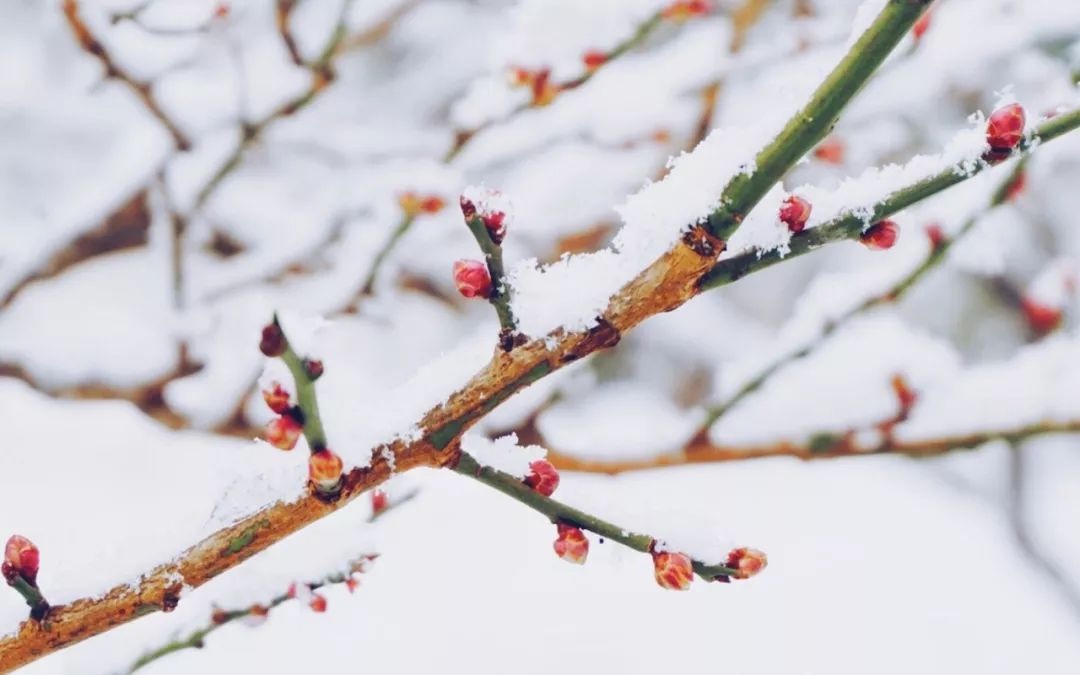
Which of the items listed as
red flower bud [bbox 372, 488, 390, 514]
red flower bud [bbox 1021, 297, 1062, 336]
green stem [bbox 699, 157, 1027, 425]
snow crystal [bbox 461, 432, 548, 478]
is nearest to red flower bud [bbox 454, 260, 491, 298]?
snow crystal [bbox 461, 432, 548, 478]

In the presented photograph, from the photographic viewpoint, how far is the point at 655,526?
77 cm

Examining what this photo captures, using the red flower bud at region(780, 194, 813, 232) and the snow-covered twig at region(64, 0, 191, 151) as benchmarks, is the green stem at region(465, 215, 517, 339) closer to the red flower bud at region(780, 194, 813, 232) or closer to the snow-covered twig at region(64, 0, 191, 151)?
the red flower bud at region(780, 194, 813, 232)

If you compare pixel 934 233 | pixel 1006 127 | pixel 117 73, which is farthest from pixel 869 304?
pixel 117 73

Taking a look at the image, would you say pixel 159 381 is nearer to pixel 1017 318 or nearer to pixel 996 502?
pixel 996 502

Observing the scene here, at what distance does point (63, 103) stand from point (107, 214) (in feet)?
4.10

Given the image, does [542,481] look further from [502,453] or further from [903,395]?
[903,395]

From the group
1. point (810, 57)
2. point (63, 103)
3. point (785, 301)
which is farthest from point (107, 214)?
point (785, 301)

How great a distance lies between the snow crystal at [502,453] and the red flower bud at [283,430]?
5.5 inches

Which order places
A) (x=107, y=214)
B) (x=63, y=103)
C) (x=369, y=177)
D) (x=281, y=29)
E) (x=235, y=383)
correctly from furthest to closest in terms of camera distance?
(x=63, y=103) → (x=369, y=177) → (x=107, y=214) → (x=235, y=383) → (x=281, y=29)

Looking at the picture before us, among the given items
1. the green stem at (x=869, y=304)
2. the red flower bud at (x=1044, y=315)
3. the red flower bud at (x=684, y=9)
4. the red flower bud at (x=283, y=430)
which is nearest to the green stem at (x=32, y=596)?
the red flower bud at (x=283, y=430)

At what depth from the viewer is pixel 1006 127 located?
62 centimetres

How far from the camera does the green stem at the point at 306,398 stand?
0.54 metres

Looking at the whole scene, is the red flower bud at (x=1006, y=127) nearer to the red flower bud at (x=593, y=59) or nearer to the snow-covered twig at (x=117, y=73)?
the red flower bud at (x=593, y=59)

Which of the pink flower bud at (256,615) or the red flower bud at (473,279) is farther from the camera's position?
the pink flower bud at (256,615)
